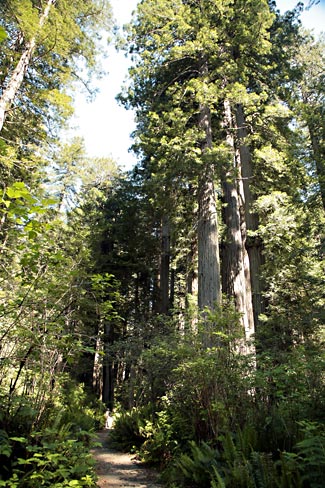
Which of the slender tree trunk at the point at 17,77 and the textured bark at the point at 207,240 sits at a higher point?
the slender tree trunk at the point at 17,77

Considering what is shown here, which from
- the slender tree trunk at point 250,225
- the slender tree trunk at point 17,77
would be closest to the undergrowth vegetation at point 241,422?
the slender tree trunk at point 250,225

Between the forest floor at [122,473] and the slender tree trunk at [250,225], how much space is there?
17.1ft

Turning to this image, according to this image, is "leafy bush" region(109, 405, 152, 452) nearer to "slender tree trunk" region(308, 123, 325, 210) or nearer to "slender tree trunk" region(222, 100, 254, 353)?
"slender tree trunk" region(222, 100, 254, 353)

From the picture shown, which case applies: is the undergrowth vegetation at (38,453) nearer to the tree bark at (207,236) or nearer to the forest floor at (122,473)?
the forest floor at (122,473)

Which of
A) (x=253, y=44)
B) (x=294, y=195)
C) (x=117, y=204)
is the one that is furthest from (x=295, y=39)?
(x=117, y=204)

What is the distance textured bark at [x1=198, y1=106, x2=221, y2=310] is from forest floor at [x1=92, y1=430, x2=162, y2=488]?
3.56m

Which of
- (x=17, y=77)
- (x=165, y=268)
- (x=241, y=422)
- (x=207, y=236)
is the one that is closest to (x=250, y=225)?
(x=207, y=236)

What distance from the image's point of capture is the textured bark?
808 centimetres

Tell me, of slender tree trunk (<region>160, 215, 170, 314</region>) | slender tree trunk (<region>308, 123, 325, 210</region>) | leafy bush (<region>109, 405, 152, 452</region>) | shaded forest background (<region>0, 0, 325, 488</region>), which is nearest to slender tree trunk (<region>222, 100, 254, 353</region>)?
shaded forest background (<region>0, 0, 325, 488</region>)

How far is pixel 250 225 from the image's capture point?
10.7m

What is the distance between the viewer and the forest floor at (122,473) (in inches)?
216

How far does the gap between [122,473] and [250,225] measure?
7657mm

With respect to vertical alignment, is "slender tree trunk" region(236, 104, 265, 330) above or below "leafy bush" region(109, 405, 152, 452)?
above

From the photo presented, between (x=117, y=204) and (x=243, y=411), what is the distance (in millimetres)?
16063
